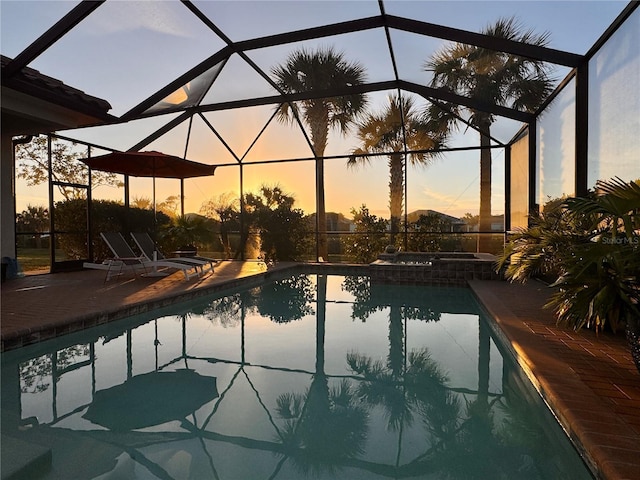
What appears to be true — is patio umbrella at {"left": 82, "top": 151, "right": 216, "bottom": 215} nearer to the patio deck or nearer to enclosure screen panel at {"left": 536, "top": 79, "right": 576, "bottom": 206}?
the patio deck

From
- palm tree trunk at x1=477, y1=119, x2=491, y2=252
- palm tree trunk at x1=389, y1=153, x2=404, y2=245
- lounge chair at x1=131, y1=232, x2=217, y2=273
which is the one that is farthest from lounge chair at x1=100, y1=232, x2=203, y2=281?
palm tree trunk at x1=477, y1=119, x2=491, y2=252

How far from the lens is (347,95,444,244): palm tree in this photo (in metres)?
11.5

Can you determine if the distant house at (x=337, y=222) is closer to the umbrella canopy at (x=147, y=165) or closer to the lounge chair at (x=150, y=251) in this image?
the umbrella canopy at (x=147, y=165)

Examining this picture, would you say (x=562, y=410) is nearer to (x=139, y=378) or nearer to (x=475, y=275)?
(x=139, y=378)

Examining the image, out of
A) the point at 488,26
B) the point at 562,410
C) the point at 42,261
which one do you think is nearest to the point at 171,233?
the point at 42,261

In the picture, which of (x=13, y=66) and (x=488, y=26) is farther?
(x=488, y=26)

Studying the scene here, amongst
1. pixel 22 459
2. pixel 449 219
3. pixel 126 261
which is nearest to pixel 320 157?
pixel 449 219

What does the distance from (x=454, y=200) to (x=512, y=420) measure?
10600 millimetres

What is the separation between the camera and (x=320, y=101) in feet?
42.1

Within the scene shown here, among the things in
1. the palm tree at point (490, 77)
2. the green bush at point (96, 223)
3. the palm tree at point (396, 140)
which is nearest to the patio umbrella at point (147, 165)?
the green bush at point (96, 223)

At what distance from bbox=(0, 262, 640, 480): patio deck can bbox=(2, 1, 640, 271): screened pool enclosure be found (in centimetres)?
187

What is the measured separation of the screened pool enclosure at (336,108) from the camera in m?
5.54

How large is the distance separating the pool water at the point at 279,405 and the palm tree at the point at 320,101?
6761 millimetres

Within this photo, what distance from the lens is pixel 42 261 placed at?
29.8 ft
